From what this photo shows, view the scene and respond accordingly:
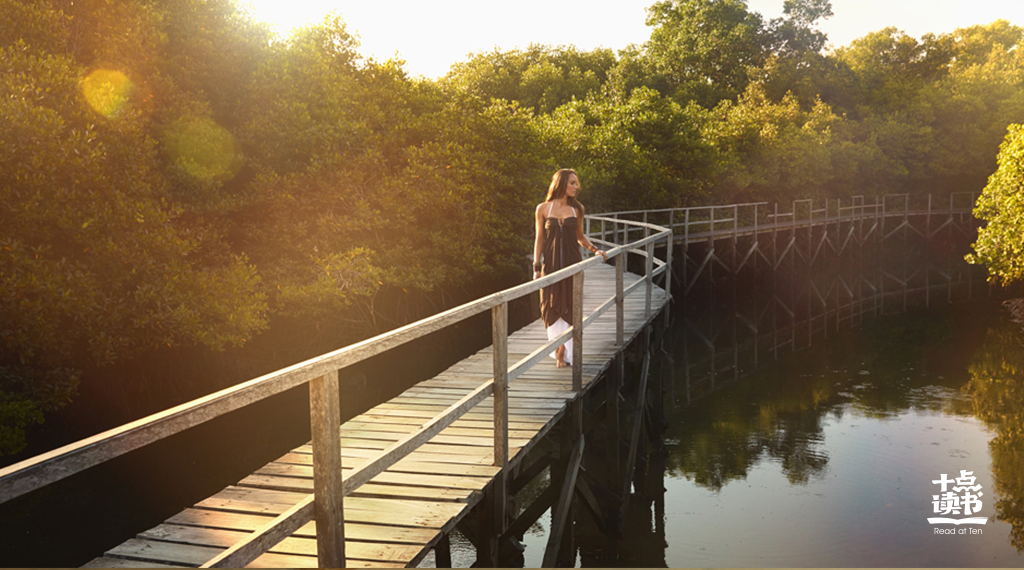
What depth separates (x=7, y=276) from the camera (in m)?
6.72

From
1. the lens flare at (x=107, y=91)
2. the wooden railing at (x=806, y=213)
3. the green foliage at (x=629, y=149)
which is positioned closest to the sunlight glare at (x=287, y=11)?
the lens flare at (x=107, y=91)

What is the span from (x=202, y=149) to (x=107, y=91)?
133 centimetres

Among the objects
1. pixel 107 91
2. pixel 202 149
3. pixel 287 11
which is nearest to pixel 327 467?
pixel 107 91

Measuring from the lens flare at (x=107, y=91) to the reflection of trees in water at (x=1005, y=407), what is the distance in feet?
31.5

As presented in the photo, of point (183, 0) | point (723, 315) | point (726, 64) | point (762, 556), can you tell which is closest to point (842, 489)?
point (762, 556)

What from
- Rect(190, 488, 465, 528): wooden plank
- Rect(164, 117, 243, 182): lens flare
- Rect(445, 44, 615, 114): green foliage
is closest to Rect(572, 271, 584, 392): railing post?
Rect(190, 488, 465, 528): wooden plank

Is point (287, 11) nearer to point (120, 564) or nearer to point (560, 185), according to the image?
point (560, 185)

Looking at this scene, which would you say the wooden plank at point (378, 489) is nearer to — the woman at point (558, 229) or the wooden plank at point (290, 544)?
the wooden plank at point (290, 544)

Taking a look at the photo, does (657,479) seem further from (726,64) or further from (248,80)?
(726,64)

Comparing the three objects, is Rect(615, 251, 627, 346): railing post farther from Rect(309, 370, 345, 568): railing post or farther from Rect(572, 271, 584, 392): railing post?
Rect(309, 370, 345, 568): railing post

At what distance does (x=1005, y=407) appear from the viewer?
11531 millimetres

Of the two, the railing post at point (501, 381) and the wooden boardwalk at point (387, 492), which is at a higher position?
the railing post at point (501, 381)

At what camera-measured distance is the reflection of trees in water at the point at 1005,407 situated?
8211mm

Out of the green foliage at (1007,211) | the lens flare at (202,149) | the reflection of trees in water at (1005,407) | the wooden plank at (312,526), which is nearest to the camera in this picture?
the wooden plank at (312,526)
